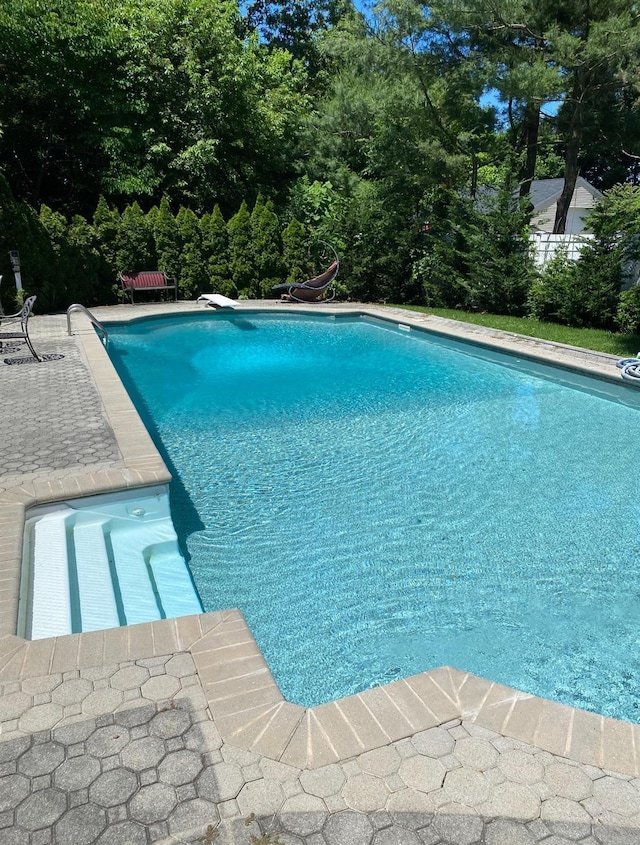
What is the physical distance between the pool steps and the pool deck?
0.93 feet

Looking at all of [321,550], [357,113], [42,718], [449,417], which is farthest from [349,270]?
[42,718]

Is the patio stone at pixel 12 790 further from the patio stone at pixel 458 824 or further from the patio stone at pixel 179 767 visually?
the patio stone at pixel 458 824

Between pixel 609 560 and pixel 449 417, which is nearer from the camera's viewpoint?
pixel 609 560

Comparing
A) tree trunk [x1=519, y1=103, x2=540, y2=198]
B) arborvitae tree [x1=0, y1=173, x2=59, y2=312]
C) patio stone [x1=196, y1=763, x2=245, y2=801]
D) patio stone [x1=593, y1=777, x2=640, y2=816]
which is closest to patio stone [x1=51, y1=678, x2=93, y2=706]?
patio stone [x1=196, y1=763, x2=245, y2=801]

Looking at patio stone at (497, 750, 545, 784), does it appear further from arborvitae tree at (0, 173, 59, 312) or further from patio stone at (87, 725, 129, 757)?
arborvitae tree at (0, 173, 59, 312)

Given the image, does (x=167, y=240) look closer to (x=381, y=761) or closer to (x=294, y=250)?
Result: (x=294, y=250)

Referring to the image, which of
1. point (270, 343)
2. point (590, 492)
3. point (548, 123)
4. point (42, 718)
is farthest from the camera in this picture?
point (548, 123)

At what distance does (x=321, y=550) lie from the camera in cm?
426

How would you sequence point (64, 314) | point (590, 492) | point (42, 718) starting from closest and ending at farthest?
point (42, 718) → point (590, 492) → point (64, 314)

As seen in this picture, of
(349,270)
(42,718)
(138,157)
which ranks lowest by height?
(42,718)

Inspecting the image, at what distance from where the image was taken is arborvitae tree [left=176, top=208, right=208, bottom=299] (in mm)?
14938

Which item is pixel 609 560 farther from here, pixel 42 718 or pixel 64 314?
pixel 64 314

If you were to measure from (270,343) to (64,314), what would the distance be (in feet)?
15.6

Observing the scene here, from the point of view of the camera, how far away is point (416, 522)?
15.3ft
